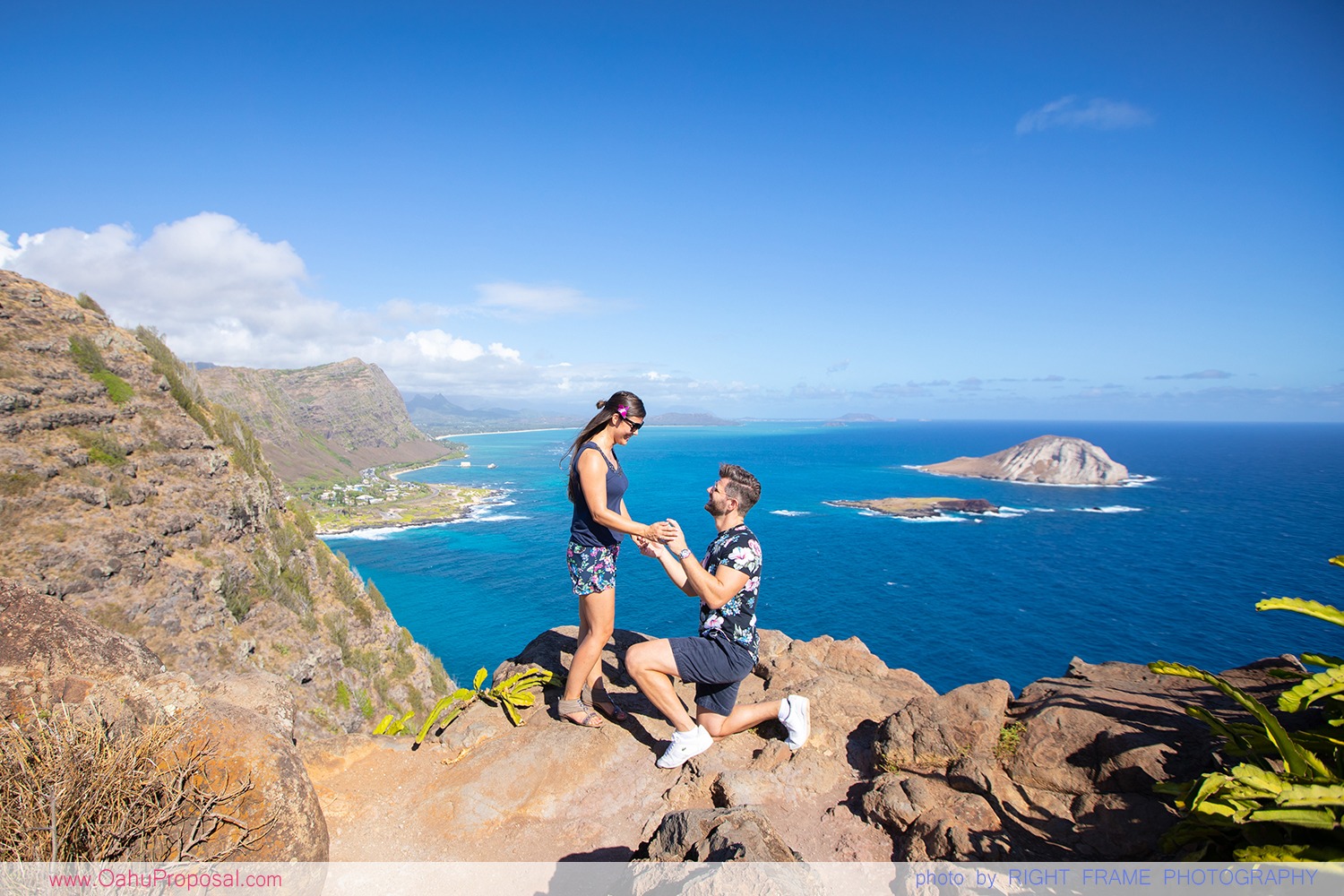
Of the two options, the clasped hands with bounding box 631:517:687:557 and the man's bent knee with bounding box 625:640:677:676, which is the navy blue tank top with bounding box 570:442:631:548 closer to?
the clasped hands with bounding box 631:517:687:557

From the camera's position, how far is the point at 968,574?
6000cm

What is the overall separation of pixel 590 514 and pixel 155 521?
85.4 ft

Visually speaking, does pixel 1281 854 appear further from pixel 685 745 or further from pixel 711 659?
pixel 685 745

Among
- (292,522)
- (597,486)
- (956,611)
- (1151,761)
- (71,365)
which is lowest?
(956,611)

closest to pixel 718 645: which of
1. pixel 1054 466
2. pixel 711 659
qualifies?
pixel 711 659

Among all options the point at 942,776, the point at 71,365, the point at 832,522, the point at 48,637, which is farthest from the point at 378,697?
the point at 832,522

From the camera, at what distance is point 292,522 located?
3281cm

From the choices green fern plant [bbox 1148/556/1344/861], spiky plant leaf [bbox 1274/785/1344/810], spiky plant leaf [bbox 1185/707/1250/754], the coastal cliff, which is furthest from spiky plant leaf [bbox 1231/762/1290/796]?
the coastal cliff

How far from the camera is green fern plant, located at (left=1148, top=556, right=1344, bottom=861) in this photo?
2693mm

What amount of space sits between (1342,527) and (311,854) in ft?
367

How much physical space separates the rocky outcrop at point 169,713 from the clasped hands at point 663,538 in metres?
2.88

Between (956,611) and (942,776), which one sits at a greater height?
(942,776)

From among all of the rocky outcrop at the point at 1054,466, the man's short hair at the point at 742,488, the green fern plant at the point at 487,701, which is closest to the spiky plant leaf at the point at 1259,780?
the man's short hair at the point at 742,488

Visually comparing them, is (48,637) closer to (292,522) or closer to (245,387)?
(292,522)
